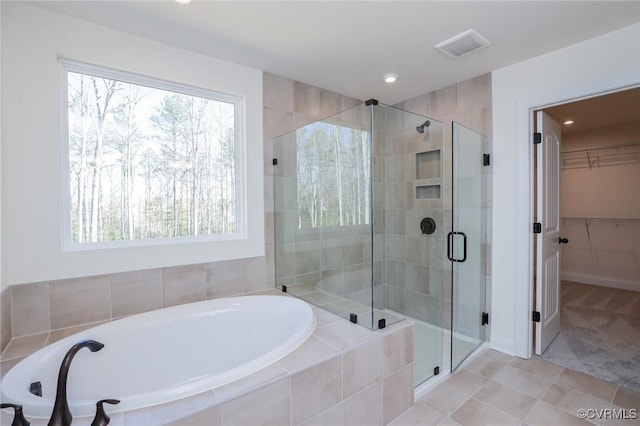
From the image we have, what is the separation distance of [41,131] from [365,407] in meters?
2.43

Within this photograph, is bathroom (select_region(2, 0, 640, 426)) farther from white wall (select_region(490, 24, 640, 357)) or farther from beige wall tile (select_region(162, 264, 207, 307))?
white wall (select_region(490, 24, 640, 357))


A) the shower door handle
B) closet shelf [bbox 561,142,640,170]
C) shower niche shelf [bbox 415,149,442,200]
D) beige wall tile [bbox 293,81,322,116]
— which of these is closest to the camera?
the shower door handle

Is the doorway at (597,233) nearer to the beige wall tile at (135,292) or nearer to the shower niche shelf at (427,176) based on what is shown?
the shower niche shelf at (427,176)

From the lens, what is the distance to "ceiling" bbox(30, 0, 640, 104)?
65.9 inches

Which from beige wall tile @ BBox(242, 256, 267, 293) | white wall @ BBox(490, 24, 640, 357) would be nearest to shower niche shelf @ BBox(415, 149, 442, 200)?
white wall @ BBox(490, 24, 640, 357)

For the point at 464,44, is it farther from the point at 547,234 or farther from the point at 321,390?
the point at 321,390

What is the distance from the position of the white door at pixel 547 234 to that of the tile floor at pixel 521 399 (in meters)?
0.38

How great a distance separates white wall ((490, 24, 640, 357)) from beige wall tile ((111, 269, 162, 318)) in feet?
8.96

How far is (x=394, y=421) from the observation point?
172 centimetres

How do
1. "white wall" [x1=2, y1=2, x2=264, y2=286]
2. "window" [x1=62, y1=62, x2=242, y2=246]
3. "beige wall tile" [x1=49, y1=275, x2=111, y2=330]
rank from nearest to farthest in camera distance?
"white wall" [x1=2, y1=2, x2=264, y2=286], "beige wall tile" [x1=49, y1=275, x2=111, y2=330], "window" [x1=62, y1=62, x2=242, y2=246]

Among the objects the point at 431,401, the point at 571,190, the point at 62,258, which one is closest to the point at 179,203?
the point at 62,258

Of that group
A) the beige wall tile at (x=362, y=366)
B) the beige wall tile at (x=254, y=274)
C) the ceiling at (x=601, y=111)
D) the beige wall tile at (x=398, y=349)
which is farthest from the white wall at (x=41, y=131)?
the ceiling at (x=601, y=111)

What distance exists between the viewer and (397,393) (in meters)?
1.75

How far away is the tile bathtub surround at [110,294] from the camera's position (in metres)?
1.69
